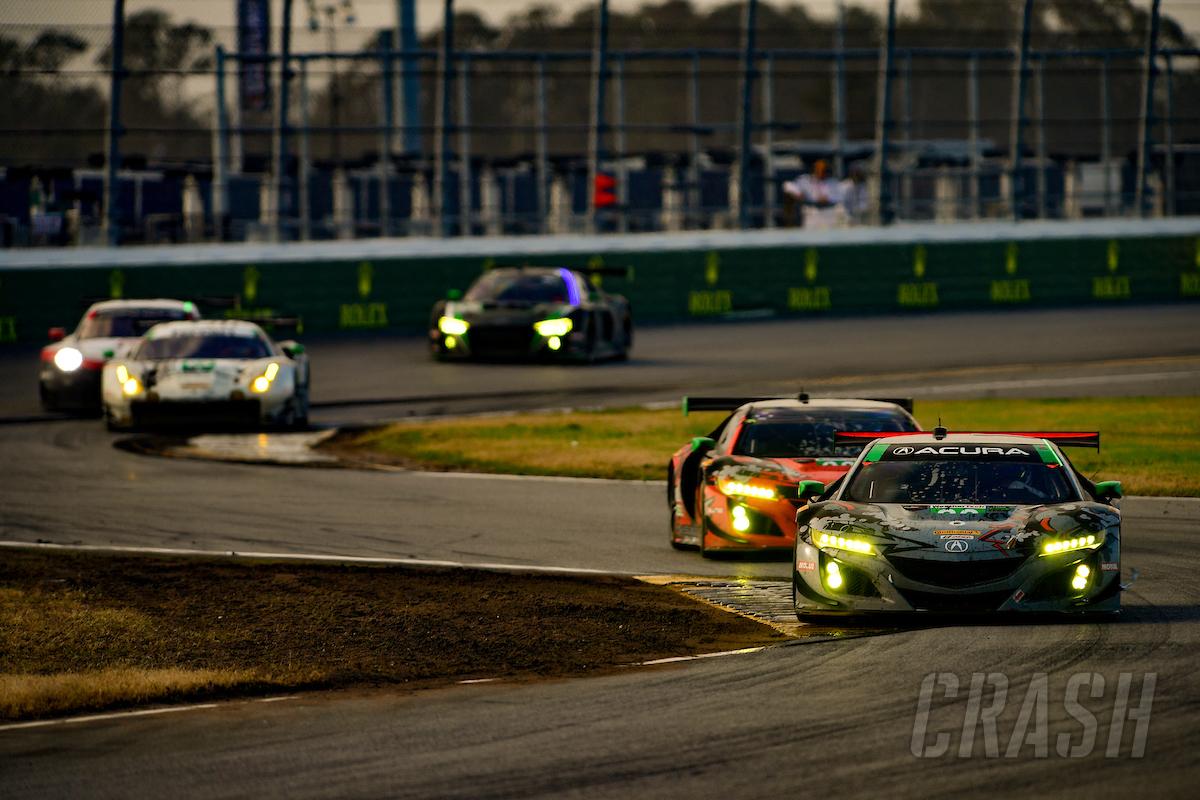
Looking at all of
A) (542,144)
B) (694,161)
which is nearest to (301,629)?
(542,144)

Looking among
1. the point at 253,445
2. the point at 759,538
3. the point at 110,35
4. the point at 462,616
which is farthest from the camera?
the point at 110,35

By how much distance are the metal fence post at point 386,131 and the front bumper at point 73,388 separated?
12.1 m

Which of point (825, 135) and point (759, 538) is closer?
point (759, 538)

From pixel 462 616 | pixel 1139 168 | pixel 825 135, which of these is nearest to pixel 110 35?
pixel 1139 168

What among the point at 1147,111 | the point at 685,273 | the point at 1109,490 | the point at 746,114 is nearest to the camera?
the point at 1109,490

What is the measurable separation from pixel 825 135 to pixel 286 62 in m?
35.2

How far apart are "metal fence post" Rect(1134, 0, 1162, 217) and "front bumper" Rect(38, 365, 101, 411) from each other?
2228 centimetres

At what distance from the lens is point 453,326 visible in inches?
1182

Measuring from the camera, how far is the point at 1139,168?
3903 centimetres

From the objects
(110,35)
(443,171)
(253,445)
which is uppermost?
(110,35)

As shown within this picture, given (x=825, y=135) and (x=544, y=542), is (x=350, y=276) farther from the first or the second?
(x=825, y=135)

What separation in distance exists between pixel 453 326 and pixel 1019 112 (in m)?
14.0

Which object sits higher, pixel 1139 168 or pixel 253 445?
pixel 1139 168

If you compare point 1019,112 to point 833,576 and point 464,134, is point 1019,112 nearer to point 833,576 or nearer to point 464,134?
point 464,134
